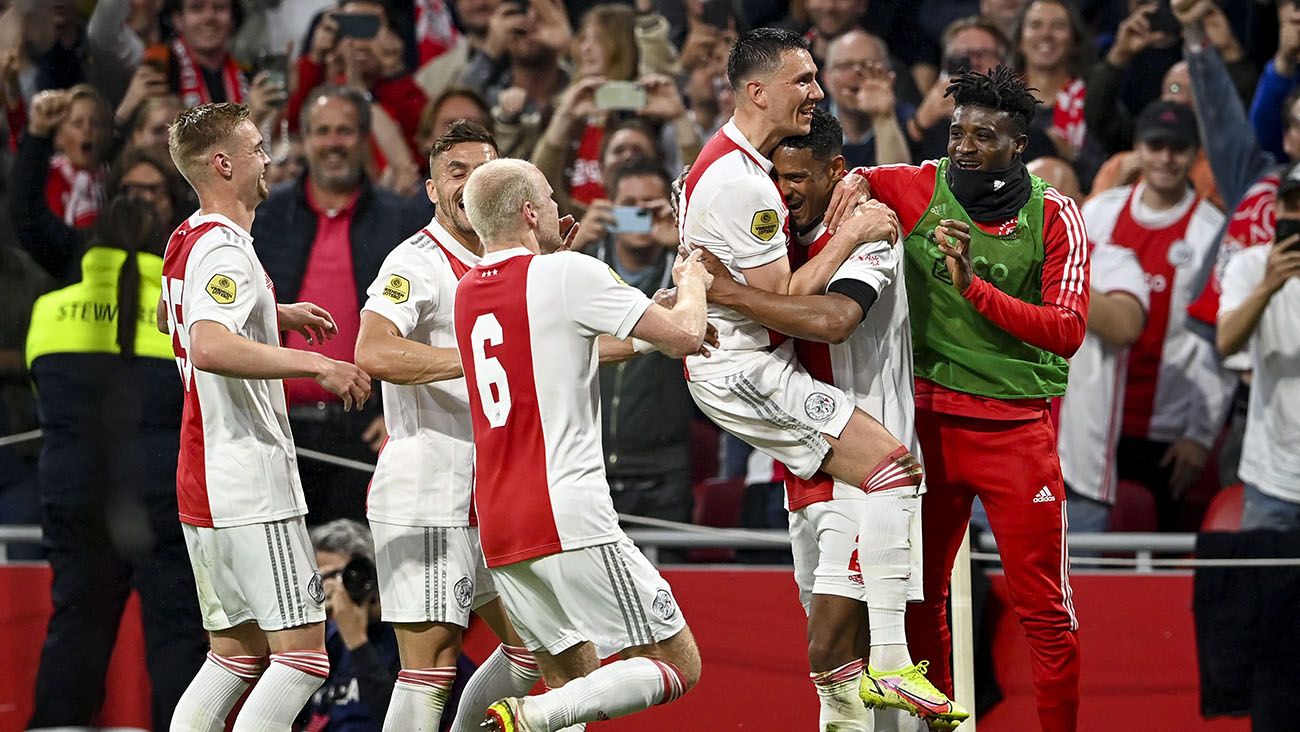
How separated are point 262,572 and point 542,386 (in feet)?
3.86

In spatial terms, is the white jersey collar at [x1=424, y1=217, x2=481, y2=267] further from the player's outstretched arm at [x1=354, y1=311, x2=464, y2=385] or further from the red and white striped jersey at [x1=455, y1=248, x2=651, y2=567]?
the red and white striped jersey at [x1=455, y1=248, x2=651, y2=567]

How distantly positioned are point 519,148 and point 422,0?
1.90 metres

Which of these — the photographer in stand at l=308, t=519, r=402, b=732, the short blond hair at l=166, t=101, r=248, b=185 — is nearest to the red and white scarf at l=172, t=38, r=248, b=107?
the photographer in stand at l=308, t=519, r=402, b=732

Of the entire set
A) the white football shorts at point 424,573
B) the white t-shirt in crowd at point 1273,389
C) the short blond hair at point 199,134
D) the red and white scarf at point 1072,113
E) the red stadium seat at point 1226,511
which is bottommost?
the red stadium seat at point 1226,511

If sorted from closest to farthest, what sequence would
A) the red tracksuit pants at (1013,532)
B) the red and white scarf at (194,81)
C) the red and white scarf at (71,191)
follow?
1. the red tracksuit pants at (1013,532)
2. the red and white scarf at (71,191)
3. the red and white scarf at (194,81)

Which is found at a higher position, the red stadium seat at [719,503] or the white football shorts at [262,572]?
the white football shorts at [262,572]

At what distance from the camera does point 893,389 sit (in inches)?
209

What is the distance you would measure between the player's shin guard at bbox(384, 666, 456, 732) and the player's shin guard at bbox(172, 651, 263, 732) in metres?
0.46

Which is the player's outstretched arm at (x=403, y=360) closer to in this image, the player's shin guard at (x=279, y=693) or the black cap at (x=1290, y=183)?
the player's shin guard at (x=279, y=693)

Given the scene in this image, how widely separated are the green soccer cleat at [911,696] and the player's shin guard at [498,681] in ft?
3.66

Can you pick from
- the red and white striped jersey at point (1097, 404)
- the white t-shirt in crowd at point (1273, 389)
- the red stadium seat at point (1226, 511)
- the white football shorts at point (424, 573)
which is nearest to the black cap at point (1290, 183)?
the white t-shirt in crowd at point (1273, 389)

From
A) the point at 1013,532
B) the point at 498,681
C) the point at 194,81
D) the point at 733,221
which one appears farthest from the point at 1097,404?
the point at 194,81

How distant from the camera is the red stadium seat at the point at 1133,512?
289 inches

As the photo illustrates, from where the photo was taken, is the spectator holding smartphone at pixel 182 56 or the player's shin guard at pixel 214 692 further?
the spectator holding smartphone at pixel 182 56
